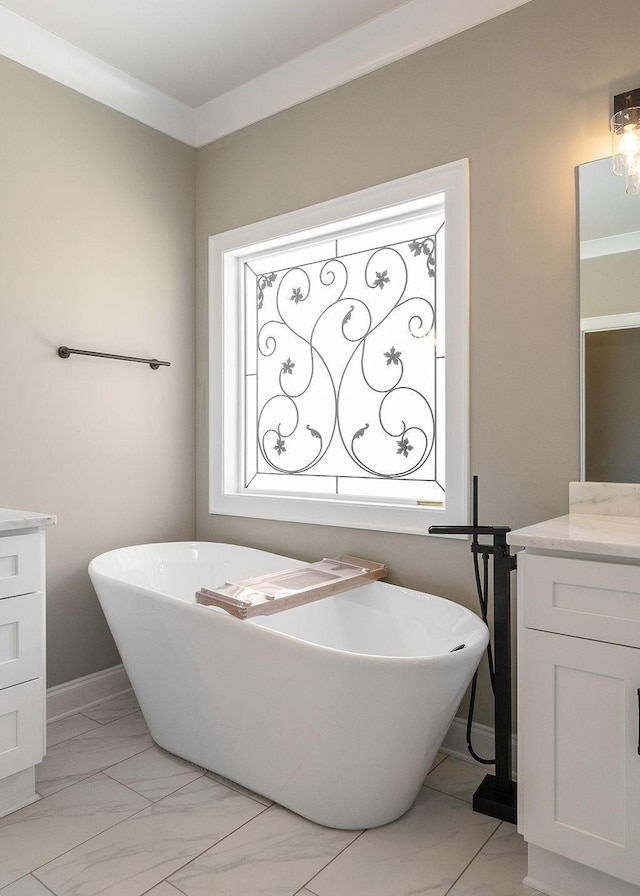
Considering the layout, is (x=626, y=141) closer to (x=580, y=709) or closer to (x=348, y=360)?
(x=348, y=360)

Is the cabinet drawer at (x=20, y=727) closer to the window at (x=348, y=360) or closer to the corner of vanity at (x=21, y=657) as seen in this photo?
the corner of vanity at (x=21, y=657)

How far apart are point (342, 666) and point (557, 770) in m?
0.55

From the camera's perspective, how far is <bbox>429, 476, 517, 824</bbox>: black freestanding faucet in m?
1.80

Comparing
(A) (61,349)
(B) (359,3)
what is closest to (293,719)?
(A) (61,349)

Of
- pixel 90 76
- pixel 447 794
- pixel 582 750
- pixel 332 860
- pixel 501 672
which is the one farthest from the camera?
pixel 90 76

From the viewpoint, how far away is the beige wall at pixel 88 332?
2414mm

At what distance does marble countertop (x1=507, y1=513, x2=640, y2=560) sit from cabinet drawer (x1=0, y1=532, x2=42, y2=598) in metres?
1.43

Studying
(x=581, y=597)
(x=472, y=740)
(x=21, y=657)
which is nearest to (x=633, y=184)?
(x=581, y=597)

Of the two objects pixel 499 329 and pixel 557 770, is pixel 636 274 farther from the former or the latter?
pixel 557 770

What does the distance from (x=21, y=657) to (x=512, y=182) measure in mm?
2202

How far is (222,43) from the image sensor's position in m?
2.53

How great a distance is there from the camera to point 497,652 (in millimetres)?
1815

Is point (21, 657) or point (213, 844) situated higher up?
point (21, 657)

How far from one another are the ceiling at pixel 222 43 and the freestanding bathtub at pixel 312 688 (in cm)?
204
